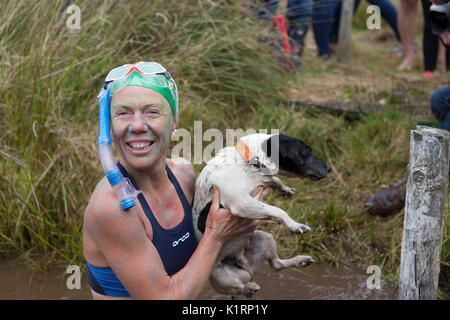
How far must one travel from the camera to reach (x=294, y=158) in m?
2.53

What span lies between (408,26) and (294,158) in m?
5.46

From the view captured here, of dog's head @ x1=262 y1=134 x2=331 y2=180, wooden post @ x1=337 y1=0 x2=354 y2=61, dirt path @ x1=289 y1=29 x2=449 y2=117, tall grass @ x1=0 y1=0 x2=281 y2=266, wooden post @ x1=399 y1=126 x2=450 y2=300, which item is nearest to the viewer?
dog's head @ x1=262 y1=134 x2=331 y2=180

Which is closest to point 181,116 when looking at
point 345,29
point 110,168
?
point 110,168

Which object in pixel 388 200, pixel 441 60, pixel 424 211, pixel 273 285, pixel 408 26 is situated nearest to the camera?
pixel 424 211

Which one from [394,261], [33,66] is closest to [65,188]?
[33,66]

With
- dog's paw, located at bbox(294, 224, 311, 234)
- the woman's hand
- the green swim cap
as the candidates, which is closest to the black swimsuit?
the woman's hand

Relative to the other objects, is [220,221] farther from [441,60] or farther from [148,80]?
[441,60]

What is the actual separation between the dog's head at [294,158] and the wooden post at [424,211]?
0.53 meters

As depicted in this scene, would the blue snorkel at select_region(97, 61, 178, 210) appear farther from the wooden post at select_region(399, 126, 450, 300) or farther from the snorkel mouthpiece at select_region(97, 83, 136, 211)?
the wooden post at select_region(399, 126, 450, 300)

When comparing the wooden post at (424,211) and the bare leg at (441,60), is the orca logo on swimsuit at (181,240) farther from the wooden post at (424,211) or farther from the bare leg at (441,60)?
the bare leg at (441,60)

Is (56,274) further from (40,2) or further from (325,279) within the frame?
(40,2)

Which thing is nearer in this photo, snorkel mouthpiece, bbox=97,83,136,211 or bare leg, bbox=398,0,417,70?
snorkel mouthpiece, bbox=97,83,136,211

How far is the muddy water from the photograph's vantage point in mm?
3836

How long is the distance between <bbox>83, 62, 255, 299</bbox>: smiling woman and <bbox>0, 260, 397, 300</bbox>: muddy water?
1.51 meters
